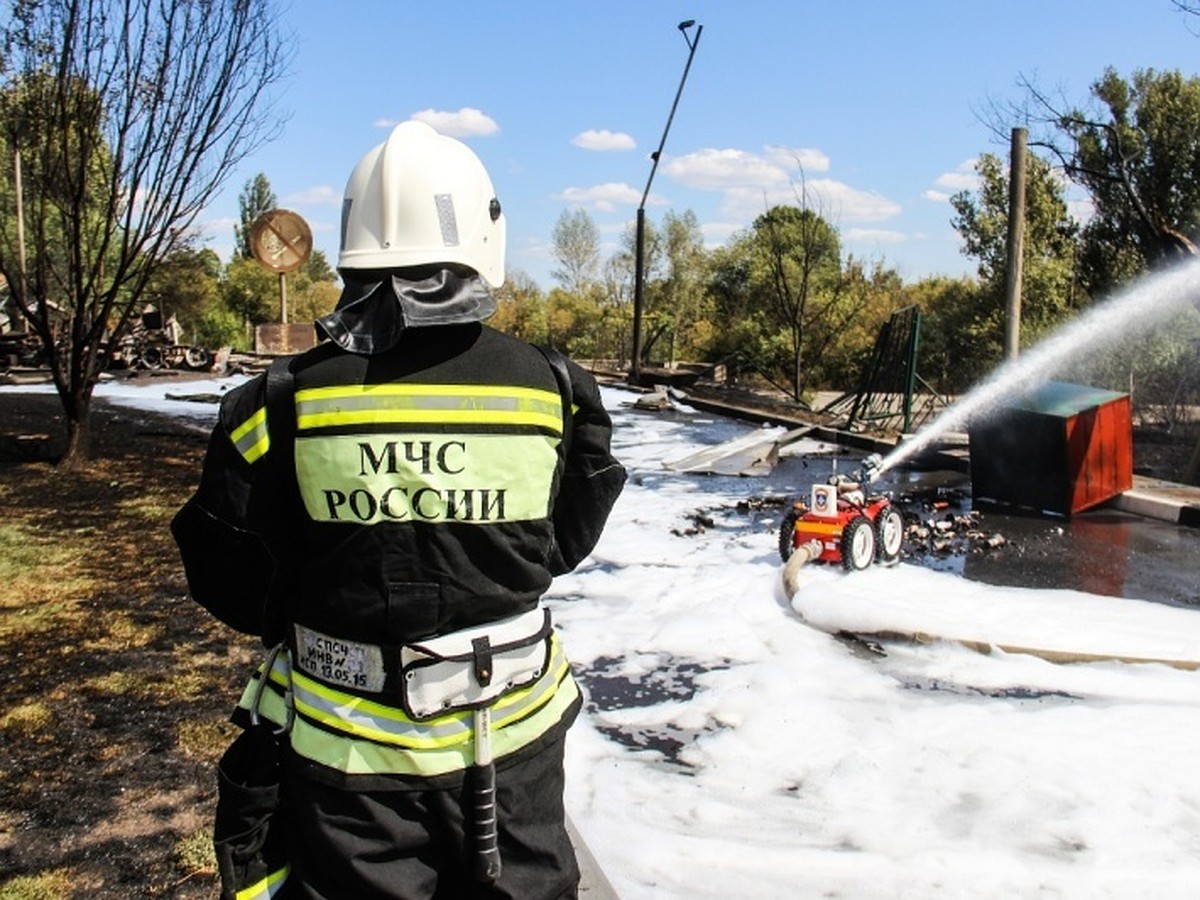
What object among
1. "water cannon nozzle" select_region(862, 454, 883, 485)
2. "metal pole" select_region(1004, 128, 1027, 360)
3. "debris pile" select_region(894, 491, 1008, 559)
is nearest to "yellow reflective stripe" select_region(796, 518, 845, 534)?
"water cannon nozzle" select_region(862, 454, 883, 485)

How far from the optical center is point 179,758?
3.69m

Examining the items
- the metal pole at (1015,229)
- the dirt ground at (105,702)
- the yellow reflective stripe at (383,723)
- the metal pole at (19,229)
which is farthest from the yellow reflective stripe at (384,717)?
the metal pole at (1015,229)

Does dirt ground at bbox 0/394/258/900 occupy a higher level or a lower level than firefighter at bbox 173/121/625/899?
lower

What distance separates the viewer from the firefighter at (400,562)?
5.94 feet

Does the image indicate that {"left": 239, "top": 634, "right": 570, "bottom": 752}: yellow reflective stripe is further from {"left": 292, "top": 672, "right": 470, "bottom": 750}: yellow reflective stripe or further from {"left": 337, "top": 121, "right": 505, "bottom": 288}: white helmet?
{"left": 337, "top": 121, "right": 505, "bottom": 288}: white helmet

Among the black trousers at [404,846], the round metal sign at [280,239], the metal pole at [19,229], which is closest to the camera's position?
the black trousers at [404,846]

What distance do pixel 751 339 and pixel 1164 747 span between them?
22028 mm

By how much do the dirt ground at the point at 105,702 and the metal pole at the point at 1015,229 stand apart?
8989 millimetres

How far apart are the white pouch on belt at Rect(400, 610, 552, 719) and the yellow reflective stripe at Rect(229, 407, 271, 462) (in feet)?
1.48

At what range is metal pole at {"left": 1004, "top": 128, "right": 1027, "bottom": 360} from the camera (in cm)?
1111

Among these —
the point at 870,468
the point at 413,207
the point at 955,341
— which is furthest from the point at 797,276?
the point at 413,207

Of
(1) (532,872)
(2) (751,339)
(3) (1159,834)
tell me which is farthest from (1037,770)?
(2) (751,339)

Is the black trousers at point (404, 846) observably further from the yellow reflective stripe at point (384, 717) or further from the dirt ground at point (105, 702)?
the dirt ground at point (105, 702)

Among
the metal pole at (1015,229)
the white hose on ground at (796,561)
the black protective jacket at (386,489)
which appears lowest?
the white hose on ground at (796,561)
